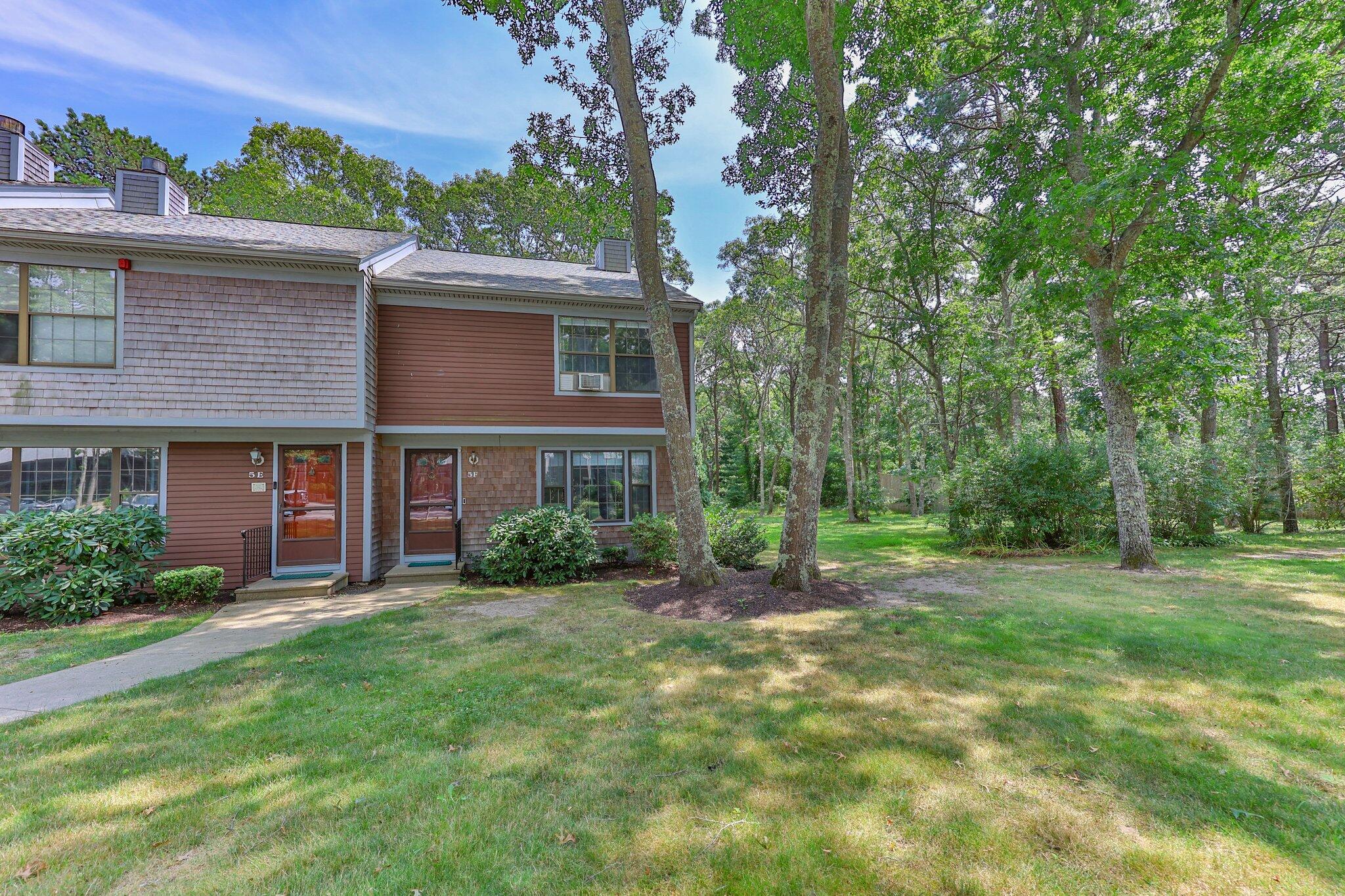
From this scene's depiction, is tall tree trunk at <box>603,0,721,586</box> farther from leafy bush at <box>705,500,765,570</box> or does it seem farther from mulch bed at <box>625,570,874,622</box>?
leafy bush at <box>705,500,765,570</box>

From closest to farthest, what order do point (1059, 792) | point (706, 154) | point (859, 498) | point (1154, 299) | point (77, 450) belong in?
point (1059, 792) → point (77, 450) → point (1154, 299) → point (706, 154) → point (859, 498)

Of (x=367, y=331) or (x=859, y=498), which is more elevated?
(x=367, y=331)

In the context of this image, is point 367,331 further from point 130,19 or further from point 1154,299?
point 1154,299

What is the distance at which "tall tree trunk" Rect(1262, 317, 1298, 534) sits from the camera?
1270cm

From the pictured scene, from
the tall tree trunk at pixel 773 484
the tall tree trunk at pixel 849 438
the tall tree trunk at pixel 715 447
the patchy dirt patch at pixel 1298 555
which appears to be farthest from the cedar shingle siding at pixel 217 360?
the tall tree trunk at pixel 715 447

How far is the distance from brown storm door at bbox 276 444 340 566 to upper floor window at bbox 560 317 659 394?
13.5 feet

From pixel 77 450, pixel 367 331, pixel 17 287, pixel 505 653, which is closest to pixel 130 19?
pixel 17 287

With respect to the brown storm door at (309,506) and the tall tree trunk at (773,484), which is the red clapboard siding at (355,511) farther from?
the tall tree trunk at (773,484)

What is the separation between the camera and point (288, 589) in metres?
7.53

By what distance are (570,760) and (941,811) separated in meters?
1.92

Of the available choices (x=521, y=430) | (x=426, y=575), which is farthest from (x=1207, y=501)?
(x=426, y=575)

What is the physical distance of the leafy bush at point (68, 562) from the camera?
20.6ft

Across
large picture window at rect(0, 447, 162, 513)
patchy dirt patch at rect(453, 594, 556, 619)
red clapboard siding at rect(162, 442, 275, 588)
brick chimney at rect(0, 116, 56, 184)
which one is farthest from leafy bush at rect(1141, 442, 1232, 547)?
brick chimney at rect(0, 116, 56, 184)

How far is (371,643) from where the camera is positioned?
5246mm
